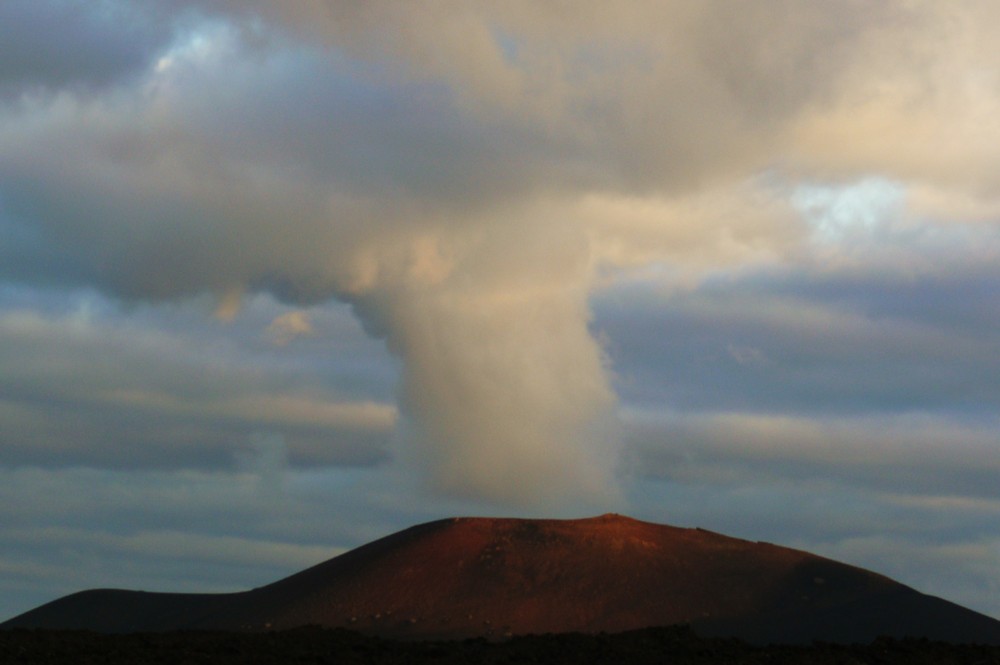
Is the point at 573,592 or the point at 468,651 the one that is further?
the point at 573,592

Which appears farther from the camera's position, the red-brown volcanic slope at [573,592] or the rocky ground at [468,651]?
the red-brown volcanic slope at [573,592]

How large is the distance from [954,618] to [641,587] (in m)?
18.2

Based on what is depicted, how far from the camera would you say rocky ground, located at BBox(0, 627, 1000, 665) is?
41.5 metres

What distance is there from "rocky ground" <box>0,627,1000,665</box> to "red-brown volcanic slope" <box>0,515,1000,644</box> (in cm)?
2065

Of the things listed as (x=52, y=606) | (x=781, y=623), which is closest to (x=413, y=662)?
(x=781, y=623)

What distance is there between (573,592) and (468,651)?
27249 mm

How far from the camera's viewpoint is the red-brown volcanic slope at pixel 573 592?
68.6 m

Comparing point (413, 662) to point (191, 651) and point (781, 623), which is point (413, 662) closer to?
point (191, 651)

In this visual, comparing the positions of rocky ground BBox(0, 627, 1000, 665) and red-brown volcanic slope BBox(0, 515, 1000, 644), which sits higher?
red-brown volcanic slope BBox(0, 515, 1000, 644)

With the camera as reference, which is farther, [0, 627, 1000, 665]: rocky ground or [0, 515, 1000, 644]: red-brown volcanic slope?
[0, 515, 1000, 644]: red-brown volcanic slope

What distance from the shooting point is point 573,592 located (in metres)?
70.8

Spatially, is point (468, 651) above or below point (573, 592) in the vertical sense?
below

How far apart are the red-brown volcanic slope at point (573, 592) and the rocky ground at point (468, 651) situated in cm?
2065

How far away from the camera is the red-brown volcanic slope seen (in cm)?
6862
